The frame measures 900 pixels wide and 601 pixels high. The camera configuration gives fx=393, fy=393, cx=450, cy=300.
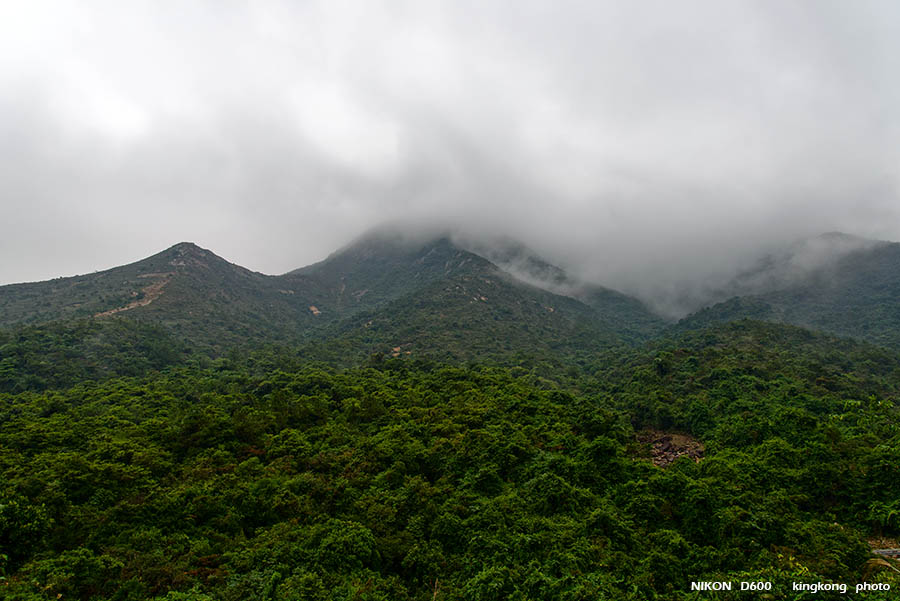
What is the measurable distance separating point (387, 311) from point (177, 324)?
1907 inches

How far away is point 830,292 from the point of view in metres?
117

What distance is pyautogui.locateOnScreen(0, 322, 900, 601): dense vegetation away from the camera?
13156 millimetres

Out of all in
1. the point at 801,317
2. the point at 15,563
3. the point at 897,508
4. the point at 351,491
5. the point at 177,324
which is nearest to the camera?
the point at 15,563

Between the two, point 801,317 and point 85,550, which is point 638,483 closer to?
point 85,550

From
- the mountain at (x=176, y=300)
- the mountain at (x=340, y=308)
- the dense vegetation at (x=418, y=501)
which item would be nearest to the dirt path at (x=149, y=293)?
the mountain at (x=176, y=300)

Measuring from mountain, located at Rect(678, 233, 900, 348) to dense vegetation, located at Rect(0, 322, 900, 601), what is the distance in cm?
8463

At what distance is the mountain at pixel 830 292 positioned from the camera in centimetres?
9469

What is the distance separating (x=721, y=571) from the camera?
14.2 meters

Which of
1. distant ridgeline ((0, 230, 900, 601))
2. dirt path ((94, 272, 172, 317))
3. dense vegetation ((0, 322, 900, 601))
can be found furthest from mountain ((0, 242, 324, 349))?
dense vegetation ((0, 322, 900, 601))

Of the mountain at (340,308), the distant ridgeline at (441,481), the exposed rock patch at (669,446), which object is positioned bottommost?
the exposed rock patch at (669,446)

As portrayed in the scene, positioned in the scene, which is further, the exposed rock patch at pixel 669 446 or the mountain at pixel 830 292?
Result: the mountain at pixel 830 292

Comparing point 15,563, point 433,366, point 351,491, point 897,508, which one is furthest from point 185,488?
point 433,366

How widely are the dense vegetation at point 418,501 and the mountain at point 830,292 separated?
84633 mm

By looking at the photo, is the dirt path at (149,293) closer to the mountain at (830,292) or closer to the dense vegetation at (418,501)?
the dense vegetation at (418,501)
